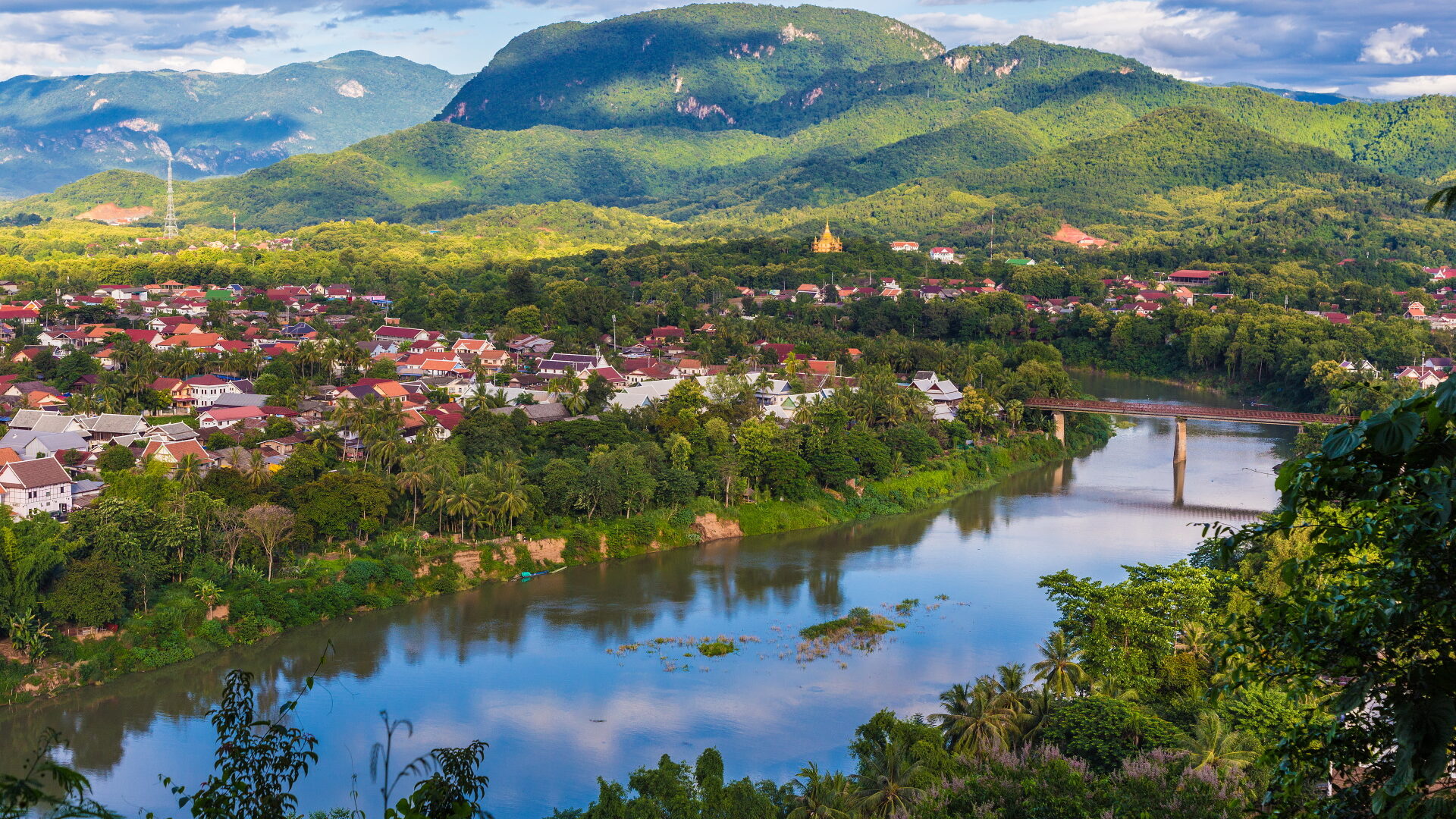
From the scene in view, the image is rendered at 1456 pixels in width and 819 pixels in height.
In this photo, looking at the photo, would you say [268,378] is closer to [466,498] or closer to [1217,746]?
[466,498]

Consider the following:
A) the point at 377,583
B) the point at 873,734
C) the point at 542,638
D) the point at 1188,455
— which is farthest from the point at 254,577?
the point at 1188,455

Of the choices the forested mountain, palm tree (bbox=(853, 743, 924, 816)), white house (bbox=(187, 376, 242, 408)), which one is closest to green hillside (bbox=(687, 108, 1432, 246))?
the forested mountain

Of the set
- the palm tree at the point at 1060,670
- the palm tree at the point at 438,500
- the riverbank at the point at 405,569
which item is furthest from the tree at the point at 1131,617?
the palm tree at the point at 438,500

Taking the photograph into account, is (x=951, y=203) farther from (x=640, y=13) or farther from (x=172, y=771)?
(x=640, y=13)

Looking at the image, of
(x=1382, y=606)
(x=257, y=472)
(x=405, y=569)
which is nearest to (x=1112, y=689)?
(x=1382, y=606)

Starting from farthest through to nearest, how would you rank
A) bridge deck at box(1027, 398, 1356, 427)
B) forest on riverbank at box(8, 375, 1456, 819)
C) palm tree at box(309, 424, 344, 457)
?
bridge deck at box(1027, 398, 1356, 427), palm tree at box(309, 424, 344, 457), forest on riverbank at box(8, 375, 1456, 819)

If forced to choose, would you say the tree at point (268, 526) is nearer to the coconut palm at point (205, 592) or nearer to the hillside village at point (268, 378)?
the coconut palm at point (205, 592)

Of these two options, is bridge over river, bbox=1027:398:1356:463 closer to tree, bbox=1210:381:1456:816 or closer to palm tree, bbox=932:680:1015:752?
palm tree, bbox=932:680:1015:752
